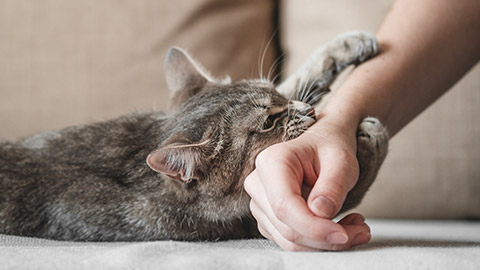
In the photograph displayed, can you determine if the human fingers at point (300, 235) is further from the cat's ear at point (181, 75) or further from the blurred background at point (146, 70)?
the blurred background at point (146, 70)

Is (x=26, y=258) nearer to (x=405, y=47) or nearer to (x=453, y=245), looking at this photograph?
(x=453, y=245)

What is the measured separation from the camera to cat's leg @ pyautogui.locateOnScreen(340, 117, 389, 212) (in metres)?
1.05

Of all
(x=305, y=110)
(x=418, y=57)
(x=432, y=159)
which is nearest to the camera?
(x=305, y=110)

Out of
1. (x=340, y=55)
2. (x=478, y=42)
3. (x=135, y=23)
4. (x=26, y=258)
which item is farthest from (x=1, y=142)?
(x=478, y=42)

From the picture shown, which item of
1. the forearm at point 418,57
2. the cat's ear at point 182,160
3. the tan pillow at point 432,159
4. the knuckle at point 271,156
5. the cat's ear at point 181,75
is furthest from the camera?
the tan pillow at point 432,159

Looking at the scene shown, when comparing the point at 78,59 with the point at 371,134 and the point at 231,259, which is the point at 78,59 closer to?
the point at 371,134

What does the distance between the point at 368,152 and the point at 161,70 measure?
1.04 m

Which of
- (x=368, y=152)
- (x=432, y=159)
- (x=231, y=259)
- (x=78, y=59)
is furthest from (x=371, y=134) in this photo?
(x=78, y=59)

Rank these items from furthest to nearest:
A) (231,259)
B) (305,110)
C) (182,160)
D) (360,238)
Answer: (305,110), (182,160), (360,238), (231,259)

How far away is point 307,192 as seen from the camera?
33.2 inches

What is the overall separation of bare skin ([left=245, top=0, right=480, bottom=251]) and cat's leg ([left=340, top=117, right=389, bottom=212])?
1.3 inches

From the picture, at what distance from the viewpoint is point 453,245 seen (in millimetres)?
879

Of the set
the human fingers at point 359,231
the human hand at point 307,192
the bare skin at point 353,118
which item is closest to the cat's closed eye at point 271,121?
the bare skin at point 353,118

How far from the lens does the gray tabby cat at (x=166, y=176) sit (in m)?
1.06
